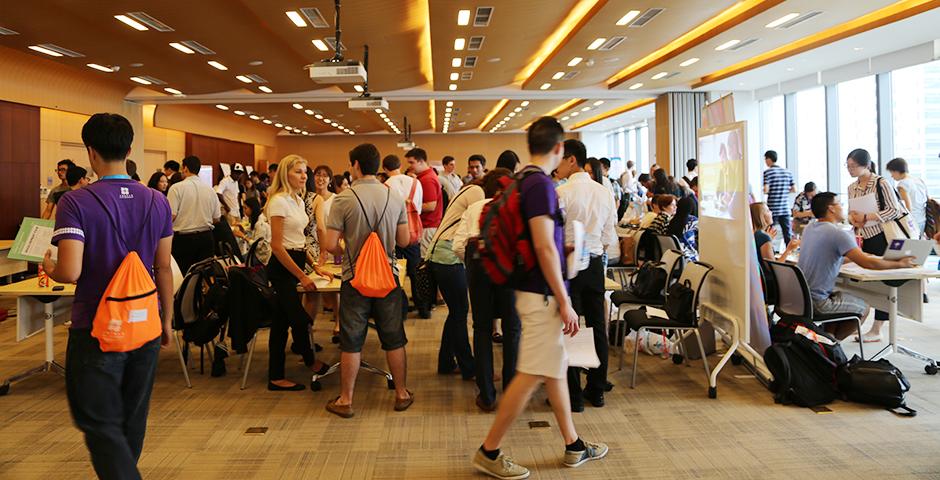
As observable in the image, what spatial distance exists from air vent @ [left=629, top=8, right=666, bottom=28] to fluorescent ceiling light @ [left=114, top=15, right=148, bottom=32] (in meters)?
6.51

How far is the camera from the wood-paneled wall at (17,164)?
11.5 meters

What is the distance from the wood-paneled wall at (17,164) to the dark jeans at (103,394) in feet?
37.4

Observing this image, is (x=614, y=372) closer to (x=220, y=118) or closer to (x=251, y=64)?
(x=251, y=64)

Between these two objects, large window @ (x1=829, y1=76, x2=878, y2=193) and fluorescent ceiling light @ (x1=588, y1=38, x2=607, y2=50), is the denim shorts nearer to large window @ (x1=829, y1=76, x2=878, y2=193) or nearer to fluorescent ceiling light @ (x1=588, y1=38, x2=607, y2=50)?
fluorescent ceiling light @ (x1=588, y1=38, x2=607, y2=50)

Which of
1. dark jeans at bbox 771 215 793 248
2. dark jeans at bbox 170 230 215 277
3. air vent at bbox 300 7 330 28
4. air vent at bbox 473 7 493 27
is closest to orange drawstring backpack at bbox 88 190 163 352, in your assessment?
dark jeans at bbox 170 230 215 277

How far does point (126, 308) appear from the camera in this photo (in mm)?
2209

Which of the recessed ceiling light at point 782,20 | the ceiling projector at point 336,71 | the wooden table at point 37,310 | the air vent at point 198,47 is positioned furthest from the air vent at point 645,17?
the wooden table at point 37,310

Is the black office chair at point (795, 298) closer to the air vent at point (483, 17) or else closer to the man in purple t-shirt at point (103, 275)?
the man in purple t-shirt at point (103, 275)

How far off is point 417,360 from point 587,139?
89.6 ft

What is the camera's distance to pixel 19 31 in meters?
9.21

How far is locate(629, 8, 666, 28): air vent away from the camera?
877 cm

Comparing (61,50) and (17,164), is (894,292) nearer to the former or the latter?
(61,50)

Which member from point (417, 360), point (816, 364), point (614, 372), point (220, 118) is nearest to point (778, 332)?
point (816, 364)

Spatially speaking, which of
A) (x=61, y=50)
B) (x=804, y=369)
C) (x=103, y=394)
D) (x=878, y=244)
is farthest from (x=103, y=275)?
(x=61, y=50)
